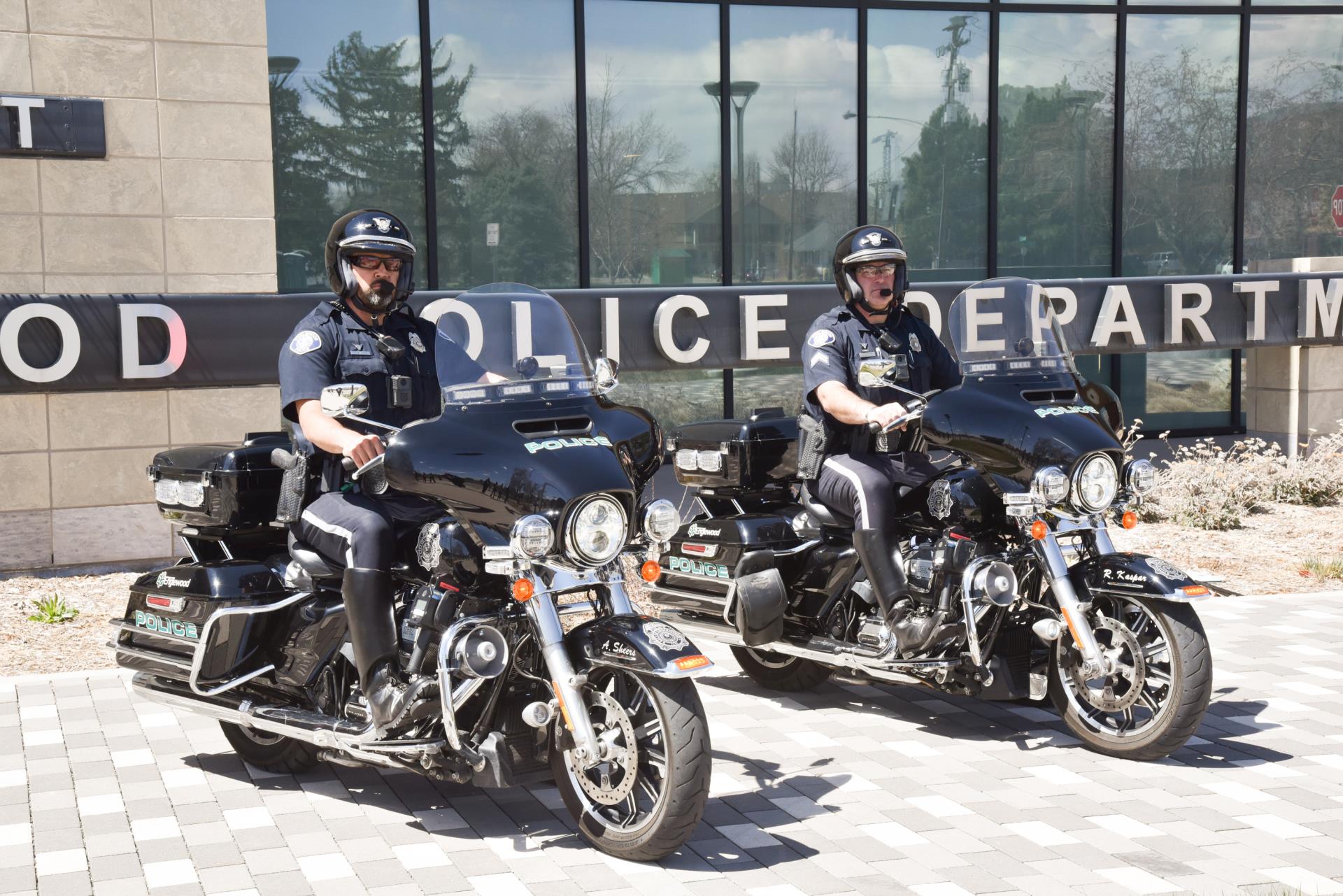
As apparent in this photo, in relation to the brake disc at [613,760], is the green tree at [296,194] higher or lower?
higher

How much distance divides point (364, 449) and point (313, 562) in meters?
0.68

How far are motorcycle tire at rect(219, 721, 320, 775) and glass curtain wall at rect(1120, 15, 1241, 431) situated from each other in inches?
389

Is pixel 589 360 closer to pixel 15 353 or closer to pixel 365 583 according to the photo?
pixel 365 583

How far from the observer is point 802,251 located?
40.8 feet

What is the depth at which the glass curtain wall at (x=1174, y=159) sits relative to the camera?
43.9 ft

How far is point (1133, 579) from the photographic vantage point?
17.5ft

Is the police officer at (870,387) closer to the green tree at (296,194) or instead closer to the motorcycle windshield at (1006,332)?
the motorcycle windshield at (1006,332)

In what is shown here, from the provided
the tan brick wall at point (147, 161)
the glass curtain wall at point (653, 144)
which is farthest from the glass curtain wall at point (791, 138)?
the tan brick wall at point (147, 161)

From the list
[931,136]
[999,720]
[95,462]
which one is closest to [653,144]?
[931,136]

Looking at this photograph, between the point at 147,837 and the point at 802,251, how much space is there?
8.64 metres

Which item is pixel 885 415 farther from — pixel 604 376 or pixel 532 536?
pixel 532 536

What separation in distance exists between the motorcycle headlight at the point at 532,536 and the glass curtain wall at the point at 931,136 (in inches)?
344

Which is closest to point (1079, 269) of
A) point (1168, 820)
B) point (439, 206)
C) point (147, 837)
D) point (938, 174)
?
point (938, 174)

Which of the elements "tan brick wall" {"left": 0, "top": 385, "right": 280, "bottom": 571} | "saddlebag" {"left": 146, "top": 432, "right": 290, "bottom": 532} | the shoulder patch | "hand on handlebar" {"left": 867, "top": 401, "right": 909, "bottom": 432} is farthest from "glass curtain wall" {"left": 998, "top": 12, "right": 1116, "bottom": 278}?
the shoulder patch
